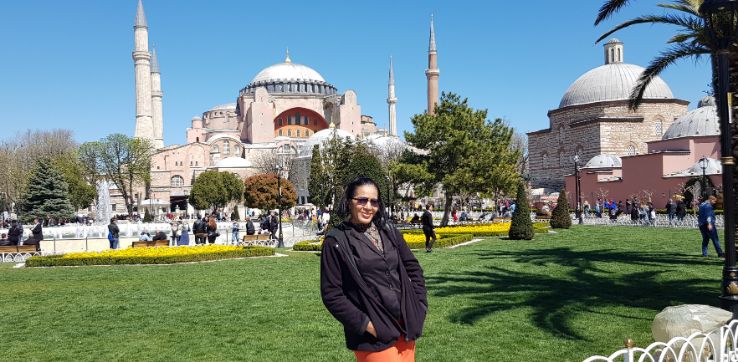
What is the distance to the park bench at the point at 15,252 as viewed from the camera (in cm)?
1528

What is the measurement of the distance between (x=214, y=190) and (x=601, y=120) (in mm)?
26197

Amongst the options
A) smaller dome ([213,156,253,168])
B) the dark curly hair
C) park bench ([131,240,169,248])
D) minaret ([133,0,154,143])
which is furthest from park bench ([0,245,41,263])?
smaller dome ([213,156,253,168])

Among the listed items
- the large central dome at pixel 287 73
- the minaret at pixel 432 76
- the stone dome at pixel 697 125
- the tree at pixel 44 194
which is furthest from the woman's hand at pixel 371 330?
the large central dome at pixel 287 73

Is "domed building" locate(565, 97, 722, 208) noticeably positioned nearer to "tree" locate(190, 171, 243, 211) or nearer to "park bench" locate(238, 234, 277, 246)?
"park bench" locate(238, 234, 277, 246)

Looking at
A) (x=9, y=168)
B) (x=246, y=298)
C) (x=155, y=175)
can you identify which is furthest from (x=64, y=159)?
(x=246, y=298)

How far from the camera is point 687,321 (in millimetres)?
3734

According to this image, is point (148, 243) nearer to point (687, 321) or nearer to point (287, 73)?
point (687, 321)

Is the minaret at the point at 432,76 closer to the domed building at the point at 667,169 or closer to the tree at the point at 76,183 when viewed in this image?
the domed building at the point at 667,169

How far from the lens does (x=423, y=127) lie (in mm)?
21984

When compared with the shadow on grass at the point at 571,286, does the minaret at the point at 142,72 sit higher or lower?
higher

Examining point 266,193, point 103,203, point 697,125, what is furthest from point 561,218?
point 103,203

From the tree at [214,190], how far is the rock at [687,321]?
4023cm

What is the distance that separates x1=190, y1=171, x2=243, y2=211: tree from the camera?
4288 cm

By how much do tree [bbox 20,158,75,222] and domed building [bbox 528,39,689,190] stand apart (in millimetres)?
30723
